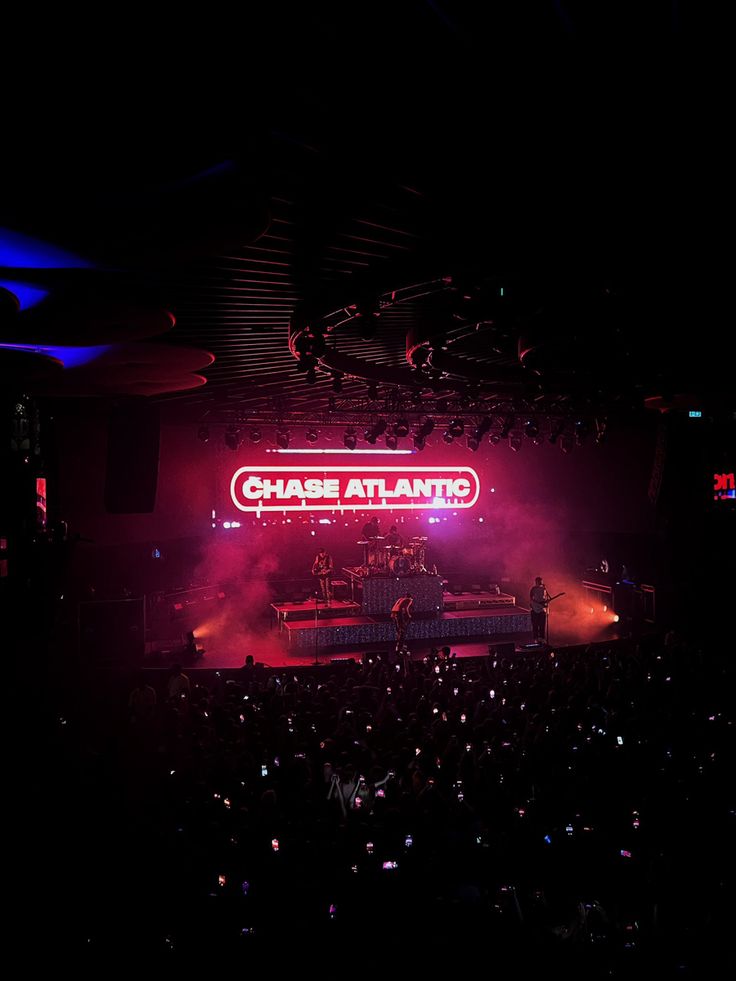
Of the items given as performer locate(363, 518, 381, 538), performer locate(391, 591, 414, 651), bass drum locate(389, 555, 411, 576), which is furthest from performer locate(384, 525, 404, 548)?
performer locate(391, 591, 414, 651)

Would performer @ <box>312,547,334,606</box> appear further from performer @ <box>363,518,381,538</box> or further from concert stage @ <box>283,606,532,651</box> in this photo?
performer @ <box>363,518,381,538</box>

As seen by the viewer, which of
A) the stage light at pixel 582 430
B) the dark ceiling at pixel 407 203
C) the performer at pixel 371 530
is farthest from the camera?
the performer at pixel 371 530

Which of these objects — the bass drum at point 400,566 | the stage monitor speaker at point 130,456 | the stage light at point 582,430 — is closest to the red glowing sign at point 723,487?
the stage light at point 582,430

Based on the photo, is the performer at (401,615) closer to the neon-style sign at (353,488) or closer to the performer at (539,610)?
the performer at (539,610)

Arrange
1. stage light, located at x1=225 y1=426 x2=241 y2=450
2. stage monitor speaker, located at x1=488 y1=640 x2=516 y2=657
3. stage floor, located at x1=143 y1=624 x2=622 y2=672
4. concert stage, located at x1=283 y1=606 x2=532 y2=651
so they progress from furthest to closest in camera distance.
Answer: concert stage, located at x1=283 y1=606 x2=532 y2=651
stage light, located at x1=225 y1=426 x2=241 y2=450
stage floor, located at x1=143 y1=624 x2=622 y2=672
stage monitor speaker, located at x1=488 y1=640 x2=516 y2=657

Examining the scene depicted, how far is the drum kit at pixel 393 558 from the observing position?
19.2 meters

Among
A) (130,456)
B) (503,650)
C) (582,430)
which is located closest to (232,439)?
(130,456)

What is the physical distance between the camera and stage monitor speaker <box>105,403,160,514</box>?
11.4 m

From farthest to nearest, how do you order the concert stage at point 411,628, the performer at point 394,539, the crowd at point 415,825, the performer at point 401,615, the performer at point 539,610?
the performer at point 394,539
the performer at point 539,610
the performer at point 401,615
the concert stage at point 411,628
the crowd at point 415,825

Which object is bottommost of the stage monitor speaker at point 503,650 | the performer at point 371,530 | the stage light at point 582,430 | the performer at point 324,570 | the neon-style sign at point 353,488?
the stage monitor speaker at point 503,650

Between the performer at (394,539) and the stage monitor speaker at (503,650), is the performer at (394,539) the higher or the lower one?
the higher one

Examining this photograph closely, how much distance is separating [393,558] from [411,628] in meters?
2.29

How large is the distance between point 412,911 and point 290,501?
53.7 ft

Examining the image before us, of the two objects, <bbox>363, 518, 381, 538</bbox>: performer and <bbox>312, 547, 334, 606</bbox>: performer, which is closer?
<bbox>312, 547, 334, 606</bbox>: performer
